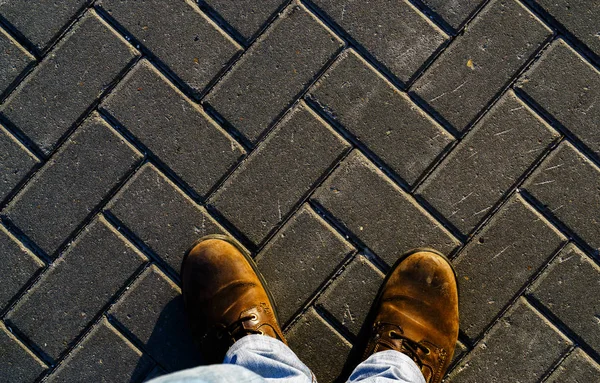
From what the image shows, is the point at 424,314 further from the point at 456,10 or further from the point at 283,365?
the point at 456,10

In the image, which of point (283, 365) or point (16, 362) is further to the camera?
point (16, 362)

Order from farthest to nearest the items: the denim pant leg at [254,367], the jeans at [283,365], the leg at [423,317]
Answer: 1. the leg at [423,317]
2. the jeans at [283,365]
3. the denim pant leg at [254,367]

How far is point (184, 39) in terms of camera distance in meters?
2.43

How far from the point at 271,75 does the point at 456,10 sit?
35.1 inches

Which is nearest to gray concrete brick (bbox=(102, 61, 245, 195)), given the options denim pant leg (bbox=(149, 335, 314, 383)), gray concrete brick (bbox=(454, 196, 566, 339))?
denim pant leg (bbox=(149, 335, 314, 383))

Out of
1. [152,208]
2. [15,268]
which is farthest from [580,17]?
[15,268]

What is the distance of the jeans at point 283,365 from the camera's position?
2129mm

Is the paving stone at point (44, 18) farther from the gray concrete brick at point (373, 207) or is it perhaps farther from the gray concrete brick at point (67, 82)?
the gray concrete brick at point (373, 207)

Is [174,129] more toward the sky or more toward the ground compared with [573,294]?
more toward the ground

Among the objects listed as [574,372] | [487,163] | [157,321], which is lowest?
[157,321]

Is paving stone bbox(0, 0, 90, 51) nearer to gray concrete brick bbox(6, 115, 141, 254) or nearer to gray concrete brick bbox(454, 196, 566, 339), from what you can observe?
gray concrete brick bbox(6, 115, 141, 254)

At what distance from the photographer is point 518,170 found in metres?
2.39

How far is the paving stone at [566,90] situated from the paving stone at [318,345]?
1.41 meters

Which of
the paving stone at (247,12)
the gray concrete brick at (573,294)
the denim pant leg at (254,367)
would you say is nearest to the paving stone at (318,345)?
the denim pant leg at (254,367)
